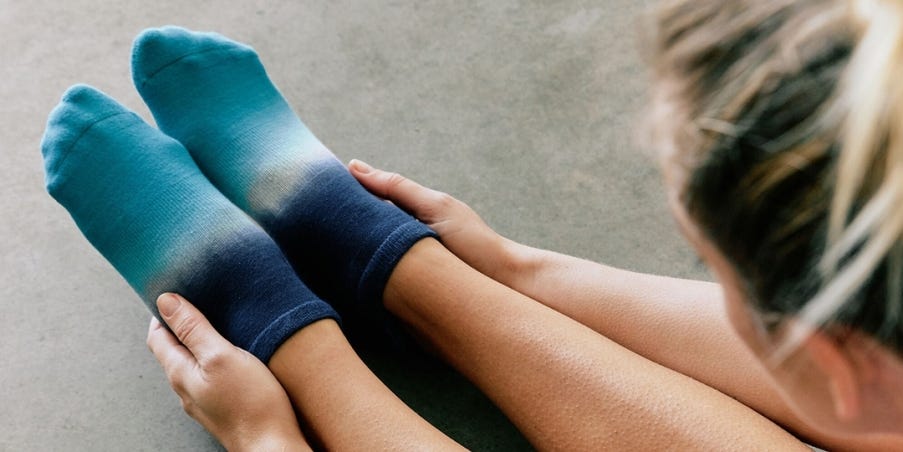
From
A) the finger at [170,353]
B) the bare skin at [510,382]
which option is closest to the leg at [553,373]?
the bare skin at [510,382]

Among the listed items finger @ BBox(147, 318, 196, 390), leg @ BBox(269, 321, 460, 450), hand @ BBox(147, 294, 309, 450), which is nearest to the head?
leg @ BBox(269, 321, 460, 450)

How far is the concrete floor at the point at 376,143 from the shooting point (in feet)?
3.03

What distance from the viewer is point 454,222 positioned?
3.07ft

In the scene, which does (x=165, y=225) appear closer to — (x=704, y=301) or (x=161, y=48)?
(x=161, y=48)

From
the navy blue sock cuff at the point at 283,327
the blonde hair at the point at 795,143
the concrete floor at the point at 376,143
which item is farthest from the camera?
the concrete floor at the point at 376,143

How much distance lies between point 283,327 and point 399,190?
0.24m

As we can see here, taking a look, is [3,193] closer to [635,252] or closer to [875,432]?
[635,252]

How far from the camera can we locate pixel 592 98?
3.69ft

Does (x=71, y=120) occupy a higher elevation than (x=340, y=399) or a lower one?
higher

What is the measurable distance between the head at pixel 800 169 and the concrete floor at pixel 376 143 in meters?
0.53

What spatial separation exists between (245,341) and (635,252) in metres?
0.49

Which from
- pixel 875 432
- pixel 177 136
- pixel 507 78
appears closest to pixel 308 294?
pixel 177 136

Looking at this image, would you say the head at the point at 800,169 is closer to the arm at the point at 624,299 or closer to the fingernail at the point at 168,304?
the arm at the point at 624,299

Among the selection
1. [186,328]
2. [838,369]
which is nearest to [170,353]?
[186,328]
